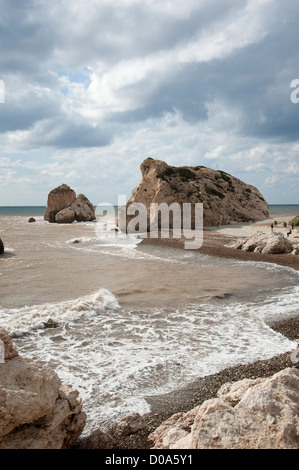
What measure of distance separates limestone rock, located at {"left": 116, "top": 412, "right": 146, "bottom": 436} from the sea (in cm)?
27

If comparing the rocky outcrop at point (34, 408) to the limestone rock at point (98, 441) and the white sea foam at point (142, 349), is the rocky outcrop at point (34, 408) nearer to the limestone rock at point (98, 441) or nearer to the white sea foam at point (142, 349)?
the limestone rock at point (98, 441)

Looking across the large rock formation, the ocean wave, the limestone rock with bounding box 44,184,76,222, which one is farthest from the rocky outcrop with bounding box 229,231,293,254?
the limestone rock with bounding box 44,184,76,222

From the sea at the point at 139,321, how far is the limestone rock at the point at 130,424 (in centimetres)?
27

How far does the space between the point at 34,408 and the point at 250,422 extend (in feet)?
7.19

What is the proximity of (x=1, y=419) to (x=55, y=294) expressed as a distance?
9254 millimetres

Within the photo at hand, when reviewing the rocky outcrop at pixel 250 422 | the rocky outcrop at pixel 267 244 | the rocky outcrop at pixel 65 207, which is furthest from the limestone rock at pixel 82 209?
the rocky outcrop at pixel 250 422

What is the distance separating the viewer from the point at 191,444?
305cm

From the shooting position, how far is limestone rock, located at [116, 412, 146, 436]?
13.9ft

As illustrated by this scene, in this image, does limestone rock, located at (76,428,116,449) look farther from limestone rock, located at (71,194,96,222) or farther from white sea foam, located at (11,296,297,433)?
limestone rock, located at (71,194,96,222)

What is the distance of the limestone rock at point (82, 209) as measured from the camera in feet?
211

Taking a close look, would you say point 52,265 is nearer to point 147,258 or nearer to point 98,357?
point 147,258
